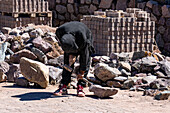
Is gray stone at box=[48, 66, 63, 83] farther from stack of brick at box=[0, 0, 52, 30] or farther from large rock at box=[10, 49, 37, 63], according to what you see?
stack of brick at box=[0, 0, 52, 30]

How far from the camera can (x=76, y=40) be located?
8195mm

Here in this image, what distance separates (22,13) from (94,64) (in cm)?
464

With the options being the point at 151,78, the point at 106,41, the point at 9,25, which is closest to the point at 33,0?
the point at 9,25

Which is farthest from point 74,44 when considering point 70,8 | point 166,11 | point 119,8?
point 70,8

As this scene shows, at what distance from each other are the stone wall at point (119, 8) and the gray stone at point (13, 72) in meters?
6.89

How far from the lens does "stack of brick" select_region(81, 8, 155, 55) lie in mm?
11984

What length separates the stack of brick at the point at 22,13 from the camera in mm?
14670

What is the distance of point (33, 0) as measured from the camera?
14898mm

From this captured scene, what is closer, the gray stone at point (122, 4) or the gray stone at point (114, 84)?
the gray stone at point (114, 84)

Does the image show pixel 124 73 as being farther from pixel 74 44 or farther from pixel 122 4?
pixel 122 4

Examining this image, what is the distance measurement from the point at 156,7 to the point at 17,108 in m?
9.52

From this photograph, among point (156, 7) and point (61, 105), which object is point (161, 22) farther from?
point (61, 105)

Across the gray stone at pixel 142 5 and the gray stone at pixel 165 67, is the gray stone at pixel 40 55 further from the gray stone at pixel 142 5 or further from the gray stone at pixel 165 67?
the gray stone at pixel 142 5

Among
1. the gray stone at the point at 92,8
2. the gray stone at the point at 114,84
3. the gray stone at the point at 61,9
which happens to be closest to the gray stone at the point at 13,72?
the gray stone at the point at 114,84
